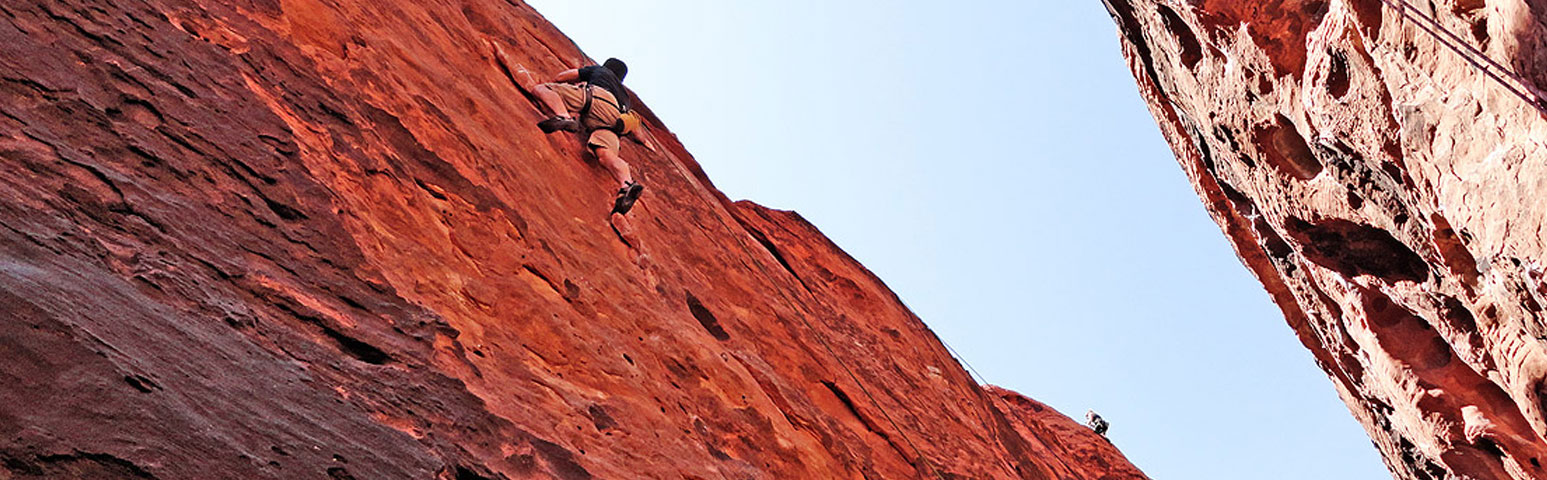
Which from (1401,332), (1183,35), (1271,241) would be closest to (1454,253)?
(1183,35)

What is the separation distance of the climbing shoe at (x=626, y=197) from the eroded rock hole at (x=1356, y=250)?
21.2 feet

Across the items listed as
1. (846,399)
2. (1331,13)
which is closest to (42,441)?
(846,399)

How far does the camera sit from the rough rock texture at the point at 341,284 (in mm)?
3254

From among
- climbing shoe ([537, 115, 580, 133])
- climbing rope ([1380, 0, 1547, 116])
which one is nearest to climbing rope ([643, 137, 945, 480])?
climbing shoe ([537, 115, 580, 133])

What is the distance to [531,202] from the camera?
7051 mm

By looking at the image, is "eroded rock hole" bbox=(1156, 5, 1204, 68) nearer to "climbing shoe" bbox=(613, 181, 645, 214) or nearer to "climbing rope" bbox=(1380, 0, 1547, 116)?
"climbing rope" bbox=(1380, 0, 1547, 116)

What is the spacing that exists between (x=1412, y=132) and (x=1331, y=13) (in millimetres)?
1305

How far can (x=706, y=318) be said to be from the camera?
27.6ft

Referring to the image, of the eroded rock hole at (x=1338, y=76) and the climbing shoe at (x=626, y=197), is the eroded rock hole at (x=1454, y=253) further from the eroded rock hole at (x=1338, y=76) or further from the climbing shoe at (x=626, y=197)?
the climbing shoe at (x=626, y=197)

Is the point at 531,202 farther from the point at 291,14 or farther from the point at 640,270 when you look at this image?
the point at 291,14

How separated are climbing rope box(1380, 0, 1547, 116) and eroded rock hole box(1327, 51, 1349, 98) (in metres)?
1.20

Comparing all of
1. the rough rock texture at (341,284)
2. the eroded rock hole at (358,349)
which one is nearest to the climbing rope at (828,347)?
the rough rock texture at (341,284)

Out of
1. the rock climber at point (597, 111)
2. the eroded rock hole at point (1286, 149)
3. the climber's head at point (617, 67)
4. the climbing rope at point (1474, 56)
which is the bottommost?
the rock climber at point (597, 111)

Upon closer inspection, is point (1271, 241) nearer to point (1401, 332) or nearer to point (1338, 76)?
point (1401, 332)
